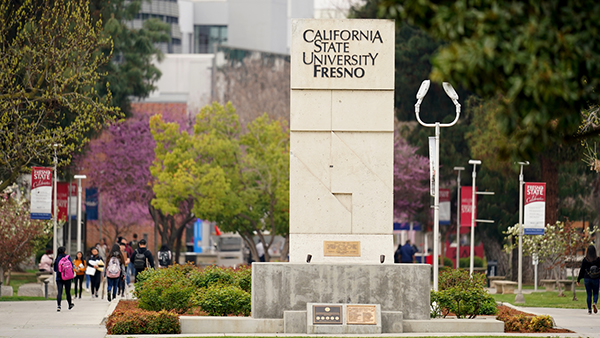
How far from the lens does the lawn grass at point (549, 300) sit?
26.6 metres

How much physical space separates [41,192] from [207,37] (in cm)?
8078

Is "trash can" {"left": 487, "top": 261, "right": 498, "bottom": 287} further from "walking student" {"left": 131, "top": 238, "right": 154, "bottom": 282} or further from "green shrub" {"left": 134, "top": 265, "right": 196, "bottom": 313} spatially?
"green shrub" {"left": 134, "top": 265, "right": 196, "bottom": 313}

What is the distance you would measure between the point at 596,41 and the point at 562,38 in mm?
546

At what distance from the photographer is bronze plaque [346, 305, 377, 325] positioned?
16328mm

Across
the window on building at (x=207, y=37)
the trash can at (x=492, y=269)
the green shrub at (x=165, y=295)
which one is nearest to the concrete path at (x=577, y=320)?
the green shrub at (x=165, y=295)

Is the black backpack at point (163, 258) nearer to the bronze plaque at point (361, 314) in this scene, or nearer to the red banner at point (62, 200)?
the red banner at point (62, 200)

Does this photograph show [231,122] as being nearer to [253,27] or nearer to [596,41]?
[596,41]

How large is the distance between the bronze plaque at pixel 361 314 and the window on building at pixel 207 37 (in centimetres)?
9070

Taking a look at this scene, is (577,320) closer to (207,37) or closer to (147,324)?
(147,324)

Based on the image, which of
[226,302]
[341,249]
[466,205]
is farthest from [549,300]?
[226,302]

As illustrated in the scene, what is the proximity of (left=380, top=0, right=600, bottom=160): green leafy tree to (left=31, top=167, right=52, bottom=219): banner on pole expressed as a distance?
78.2 ft

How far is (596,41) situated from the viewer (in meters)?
6.34

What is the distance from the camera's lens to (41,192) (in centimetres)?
2839

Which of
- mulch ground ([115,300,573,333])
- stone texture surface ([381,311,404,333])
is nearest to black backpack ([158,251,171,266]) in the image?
mulch ground ([115,300,573,333])
